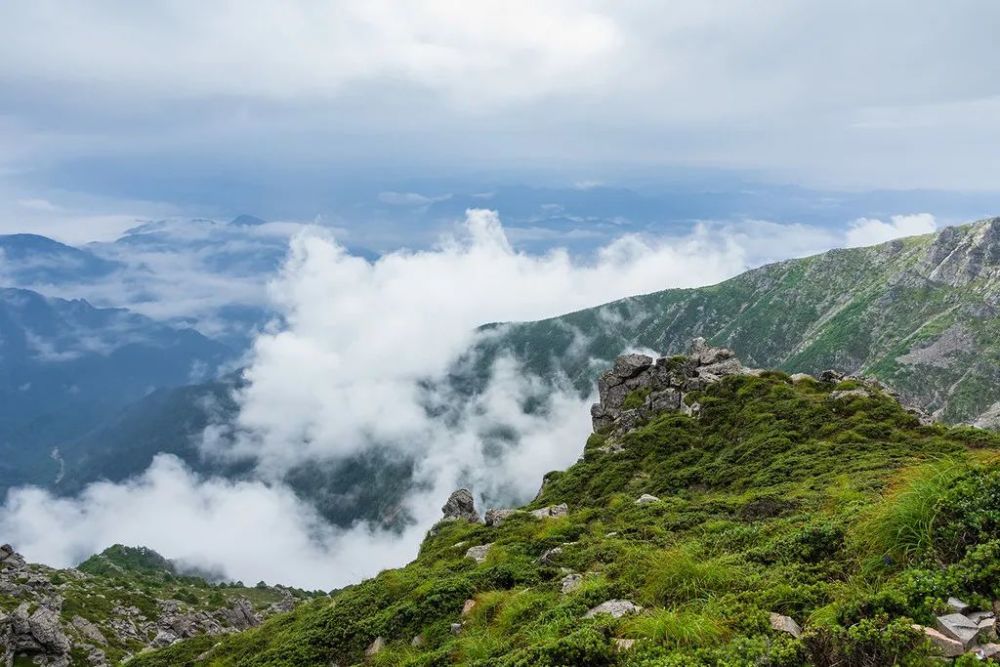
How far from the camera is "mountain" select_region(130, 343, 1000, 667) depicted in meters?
10.7

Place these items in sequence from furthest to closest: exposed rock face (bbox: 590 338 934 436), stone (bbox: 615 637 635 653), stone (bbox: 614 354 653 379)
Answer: stone (bbox: 614 354 653 379) → exposed rock face (bbox: 590 338 934 436) → stone (bbox: 615 637 635 653)

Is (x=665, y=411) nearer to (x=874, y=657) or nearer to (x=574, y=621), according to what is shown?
(x=574, y=621)

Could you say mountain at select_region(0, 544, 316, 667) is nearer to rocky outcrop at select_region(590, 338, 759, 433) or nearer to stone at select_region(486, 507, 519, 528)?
stone at select_region(486, 507, 519, 528)

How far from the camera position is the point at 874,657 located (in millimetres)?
9531

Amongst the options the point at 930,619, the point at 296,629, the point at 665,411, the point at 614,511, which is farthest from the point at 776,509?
the point at 665,411

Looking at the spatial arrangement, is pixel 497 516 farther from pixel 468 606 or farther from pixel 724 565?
pixel 724 565

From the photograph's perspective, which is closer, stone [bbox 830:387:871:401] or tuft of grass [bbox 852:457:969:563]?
tuft of grass [bbox 852:457:969:563]

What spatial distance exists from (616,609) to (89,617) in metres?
112


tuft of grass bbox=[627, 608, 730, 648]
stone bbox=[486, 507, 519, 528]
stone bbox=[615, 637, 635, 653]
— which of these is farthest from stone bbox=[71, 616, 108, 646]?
tuft of grass bbox=[627, 608, 730, 648]

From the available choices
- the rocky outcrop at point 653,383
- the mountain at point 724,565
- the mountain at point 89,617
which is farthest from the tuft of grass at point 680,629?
the rocky outcrop at point 653,383

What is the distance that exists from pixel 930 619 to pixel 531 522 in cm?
3108

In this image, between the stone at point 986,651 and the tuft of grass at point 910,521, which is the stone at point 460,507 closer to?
the tuft of grass at point 910,521

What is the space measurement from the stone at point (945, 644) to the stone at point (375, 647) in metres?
18.9

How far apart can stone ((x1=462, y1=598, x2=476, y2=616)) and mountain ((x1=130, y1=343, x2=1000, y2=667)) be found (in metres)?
0.11
